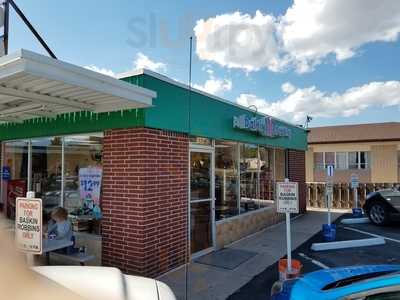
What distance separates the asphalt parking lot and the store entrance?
1.67 meters

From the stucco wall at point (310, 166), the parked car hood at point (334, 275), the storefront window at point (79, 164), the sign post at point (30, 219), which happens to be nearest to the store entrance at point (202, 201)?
the storefront window at point (79, 164)

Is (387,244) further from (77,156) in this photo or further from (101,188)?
(77,156)

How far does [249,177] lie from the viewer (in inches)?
423

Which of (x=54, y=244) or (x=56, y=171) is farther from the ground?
(x=56, y=171)

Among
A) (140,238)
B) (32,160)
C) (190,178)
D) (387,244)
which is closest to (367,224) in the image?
(387,244)

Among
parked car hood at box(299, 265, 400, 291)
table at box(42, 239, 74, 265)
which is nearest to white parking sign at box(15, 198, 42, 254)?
table at box(42, 239, 74, 265)

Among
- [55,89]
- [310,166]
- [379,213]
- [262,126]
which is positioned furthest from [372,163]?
[55,89]

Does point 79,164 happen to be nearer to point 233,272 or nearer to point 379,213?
point 233,272

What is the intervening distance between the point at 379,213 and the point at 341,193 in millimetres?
5941

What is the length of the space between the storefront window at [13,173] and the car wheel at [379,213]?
10.8m

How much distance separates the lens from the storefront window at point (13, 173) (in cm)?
890

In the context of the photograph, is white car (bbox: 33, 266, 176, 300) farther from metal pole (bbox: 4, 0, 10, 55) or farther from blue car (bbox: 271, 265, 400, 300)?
metal pole (bbox: 4, 0, 10, 55)

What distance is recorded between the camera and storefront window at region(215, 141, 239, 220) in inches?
354

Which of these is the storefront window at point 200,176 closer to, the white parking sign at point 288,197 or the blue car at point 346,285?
the white parking sign at point 288,197
